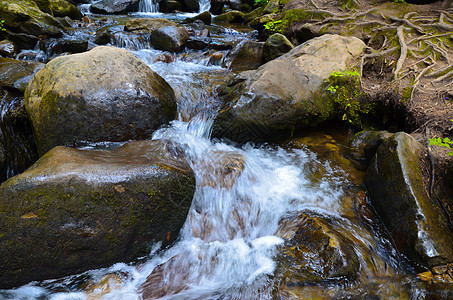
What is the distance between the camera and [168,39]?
871 cm

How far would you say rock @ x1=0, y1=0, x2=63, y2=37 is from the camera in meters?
7.82

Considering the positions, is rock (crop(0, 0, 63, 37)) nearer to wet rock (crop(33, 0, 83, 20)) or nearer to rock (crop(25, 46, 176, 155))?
wet rock (crop(33, 0, 83, 20))

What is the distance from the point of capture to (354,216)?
367 centimetres

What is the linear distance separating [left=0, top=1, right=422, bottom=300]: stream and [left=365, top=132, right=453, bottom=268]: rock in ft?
0.70

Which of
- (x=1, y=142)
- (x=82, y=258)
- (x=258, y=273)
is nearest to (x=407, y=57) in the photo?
(x=258, y=273)

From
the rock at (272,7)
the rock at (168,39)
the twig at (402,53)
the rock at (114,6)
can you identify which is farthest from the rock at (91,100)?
the rock at (114,6)

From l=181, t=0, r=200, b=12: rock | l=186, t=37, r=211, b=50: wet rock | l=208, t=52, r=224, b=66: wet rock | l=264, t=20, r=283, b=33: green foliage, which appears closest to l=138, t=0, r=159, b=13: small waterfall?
l=181, t=0, r=200, b=12: rock

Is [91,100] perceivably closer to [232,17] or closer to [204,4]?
[232,17]

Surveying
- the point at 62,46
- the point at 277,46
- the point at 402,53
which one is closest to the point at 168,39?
the point at 62,46

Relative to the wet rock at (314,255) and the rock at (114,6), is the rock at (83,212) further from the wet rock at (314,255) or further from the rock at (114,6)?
the rock at (114,6)

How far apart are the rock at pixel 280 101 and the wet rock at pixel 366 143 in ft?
2.09

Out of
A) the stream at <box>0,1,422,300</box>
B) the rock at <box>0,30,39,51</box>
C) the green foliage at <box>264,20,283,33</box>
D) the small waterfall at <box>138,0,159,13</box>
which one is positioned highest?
the small waterfall at <box>138,0,159,13</box>

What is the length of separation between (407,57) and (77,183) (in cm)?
638

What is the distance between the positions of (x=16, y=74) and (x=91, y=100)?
6.31 ft
